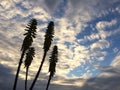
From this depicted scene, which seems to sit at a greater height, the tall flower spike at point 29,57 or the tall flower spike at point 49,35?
the tall flower spike at point 29,57

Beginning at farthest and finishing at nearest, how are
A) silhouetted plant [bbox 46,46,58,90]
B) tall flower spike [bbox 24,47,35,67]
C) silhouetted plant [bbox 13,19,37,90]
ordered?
1. tall flower spike [bbox 24,47,35,67]
2. silhouetted plant [bbox 46,46,58,90]
3. silhouetted plant [bbox 13,19,37,90]

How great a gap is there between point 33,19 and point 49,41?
19.1 feet

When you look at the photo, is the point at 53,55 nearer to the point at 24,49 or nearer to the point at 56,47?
the point at 56,47

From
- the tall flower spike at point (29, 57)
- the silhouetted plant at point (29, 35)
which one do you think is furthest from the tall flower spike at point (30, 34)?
the tall flower spike at point (29, 57)

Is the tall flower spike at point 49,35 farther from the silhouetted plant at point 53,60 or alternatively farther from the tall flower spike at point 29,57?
the tall flower spike at point 29,57

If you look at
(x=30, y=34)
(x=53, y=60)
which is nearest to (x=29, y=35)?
(x=30, y=34)

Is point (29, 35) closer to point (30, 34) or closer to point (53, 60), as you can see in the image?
point (30, 34)

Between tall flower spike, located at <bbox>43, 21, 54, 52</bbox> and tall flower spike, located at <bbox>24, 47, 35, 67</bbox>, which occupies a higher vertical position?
tall flower spike, located at <bbox>24, 47, 35, 67</bbox>

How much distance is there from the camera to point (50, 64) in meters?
81.8

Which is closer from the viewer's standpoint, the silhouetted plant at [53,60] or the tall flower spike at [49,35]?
the tall flower spike at [49,35]

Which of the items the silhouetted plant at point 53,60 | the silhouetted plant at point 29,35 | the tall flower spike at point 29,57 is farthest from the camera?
the tall flower spike at point 29,57

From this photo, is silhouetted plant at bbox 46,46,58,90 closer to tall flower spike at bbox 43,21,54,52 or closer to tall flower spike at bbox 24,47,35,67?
tall flower spike at bbox 24,47,35,67

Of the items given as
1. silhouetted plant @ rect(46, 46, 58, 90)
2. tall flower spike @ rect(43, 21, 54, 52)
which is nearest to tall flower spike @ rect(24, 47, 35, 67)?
silhouetted plant @ rect(46, 46, 58, 90)

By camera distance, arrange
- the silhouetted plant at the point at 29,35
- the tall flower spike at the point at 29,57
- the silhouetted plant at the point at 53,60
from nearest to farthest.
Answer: the silhouetted plant at the point at 29,35 < the silhouetted plant at the point at 53,60 < the tall flower spike at the point at 29,57
